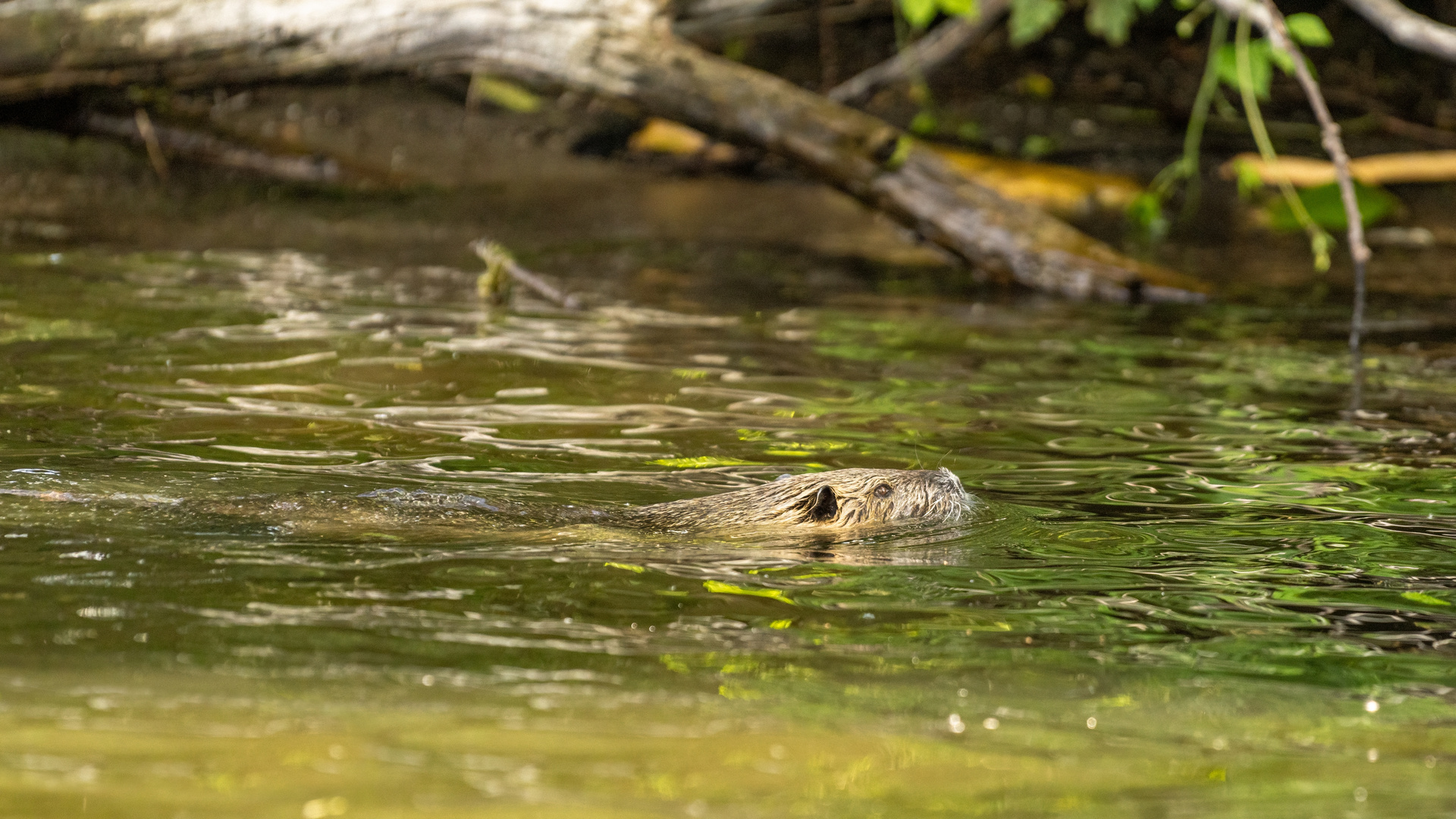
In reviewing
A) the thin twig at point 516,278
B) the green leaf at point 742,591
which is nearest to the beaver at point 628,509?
the green leaf at point 742,591

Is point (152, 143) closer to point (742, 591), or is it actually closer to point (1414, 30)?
point (1414, 30)

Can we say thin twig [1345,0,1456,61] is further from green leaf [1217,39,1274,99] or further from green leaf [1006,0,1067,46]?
green leaf [1006,0,1067,46]

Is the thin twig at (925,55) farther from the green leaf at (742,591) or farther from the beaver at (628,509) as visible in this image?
the green leaf at (742,591)

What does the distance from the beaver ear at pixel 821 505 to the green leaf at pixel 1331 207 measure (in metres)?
7.18

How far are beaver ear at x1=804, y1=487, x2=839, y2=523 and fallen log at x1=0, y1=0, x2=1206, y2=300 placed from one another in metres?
4.08

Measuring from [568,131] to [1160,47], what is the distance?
5.12 meters

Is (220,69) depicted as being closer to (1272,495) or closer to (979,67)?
(1272,495)

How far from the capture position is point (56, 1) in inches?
327

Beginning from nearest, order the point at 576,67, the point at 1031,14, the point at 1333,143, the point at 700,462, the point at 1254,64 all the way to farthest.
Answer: the point at 700,462
the point at 1333,143
the point at 1254,64
the point at 576,67
the point at 1031,14

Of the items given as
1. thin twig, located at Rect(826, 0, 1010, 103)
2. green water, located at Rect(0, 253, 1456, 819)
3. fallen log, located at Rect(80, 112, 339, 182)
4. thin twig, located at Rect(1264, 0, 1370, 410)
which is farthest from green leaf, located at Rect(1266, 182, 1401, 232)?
fallen log, located at Rect(80, 112, 339, 182)

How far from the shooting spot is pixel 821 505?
431 cm

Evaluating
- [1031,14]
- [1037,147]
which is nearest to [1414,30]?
[1031,14]

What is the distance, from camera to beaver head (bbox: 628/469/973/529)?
4293 mm

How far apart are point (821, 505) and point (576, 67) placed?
4310 millimetres
